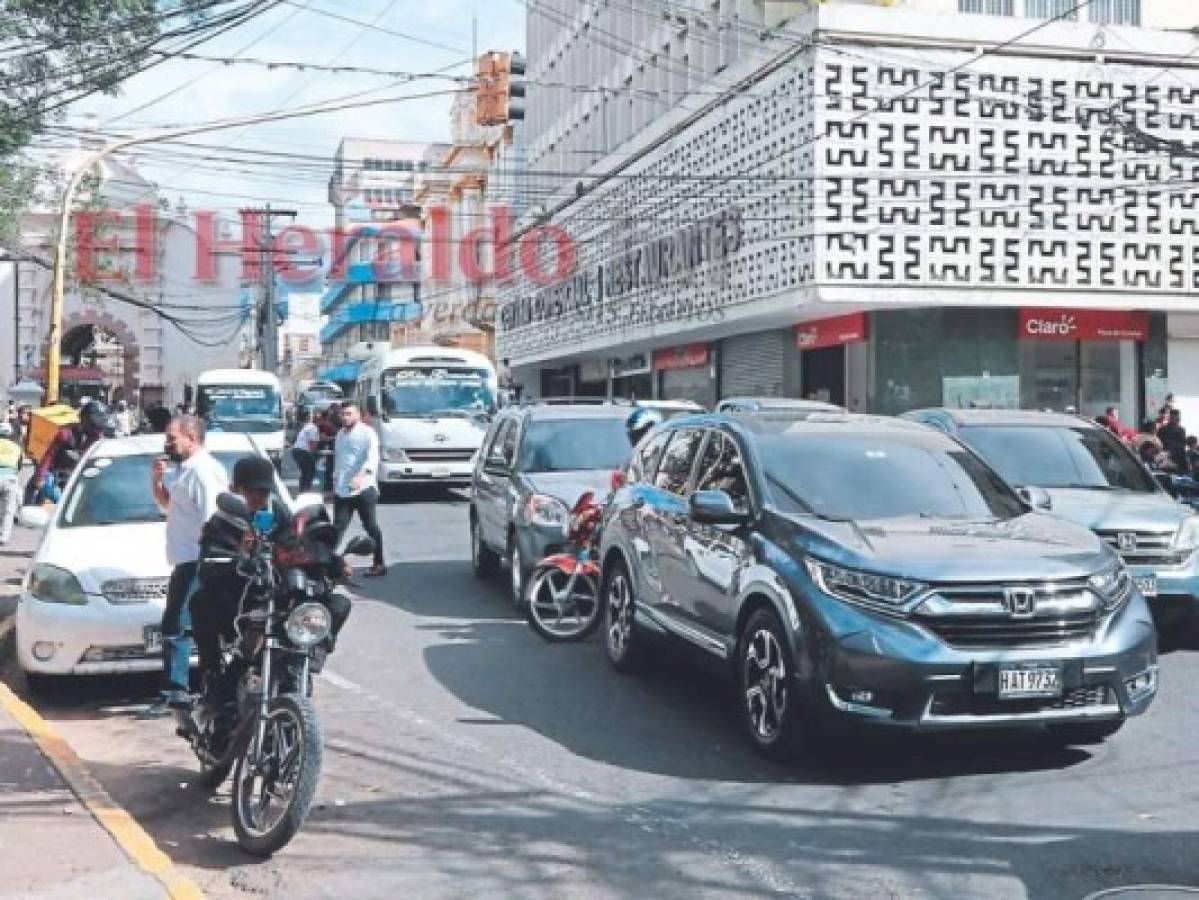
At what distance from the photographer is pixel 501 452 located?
13133mm

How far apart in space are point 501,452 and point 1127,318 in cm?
2108

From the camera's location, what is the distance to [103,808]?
19.4 feet

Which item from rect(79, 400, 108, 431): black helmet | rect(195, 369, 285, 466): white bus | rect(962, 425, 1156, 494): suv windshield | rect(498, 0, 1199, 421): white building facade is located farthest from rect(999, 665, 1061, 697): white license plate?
rect(195, 369, 285, 466): white bus

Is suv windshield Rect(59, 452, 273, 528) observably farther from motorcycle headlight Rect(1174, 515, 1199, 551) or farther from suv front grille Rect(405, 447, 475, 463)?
suv front grille Rect(405, 447, 475, 463)

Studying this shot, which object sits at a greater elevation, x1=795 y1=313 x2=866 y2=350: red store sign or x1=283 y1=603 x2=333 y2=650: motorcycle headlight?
x1=795 y1=313 x2=866 y2=350: red store sign

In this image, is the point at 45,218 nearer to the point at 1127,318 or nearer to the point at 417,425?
the point at 417,425

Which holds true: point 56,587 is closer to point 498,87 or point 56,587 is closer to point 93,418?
point 93,418

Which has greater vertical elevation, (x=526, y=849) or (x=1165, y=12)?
(x=1165, y=12)

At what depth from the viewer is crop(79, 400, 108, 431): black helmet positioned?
17484 mm

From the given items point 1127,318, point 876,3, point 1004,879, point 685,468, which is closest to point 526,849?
point 1004,879

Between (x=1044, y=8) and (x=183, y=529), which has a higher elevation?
(x=1044, y=8)

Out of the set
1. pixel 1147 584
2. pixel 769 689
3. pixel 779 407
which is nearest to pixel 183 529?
pixel 769 689

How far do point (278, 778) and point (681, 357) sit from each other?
1358 inches

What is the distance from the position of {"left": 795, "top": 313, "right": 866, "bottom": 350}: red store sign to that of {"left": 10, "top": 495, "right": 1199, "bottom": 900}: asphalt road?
803 inches
